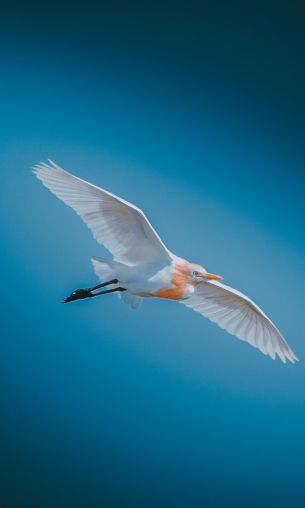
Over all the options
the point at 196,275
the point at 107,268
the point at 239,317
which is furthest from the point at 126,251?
the point at 239,317

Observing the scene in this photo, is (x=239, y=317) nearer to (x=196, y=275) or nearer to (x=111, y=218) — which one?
(x=196, y=275)

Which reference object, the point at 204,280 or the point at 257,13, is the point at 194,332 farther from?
the point at 257,13

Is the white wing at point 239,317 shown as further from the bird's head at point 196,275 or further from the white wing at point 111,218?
the white wing at point 111,218

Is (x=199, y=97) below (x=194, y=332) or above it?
above

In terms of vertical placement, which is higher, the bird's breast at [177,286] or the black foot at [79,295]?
the bird's breast at [177,286]

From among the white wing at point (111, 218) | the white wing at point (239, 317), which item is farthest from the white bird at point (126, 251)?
the white wing at point (239, 317)

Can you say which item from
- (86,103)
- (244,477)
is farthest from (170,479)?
(86,103)

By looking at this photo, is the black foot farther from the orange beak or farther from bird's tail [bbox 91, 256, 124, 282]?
the orange beak
